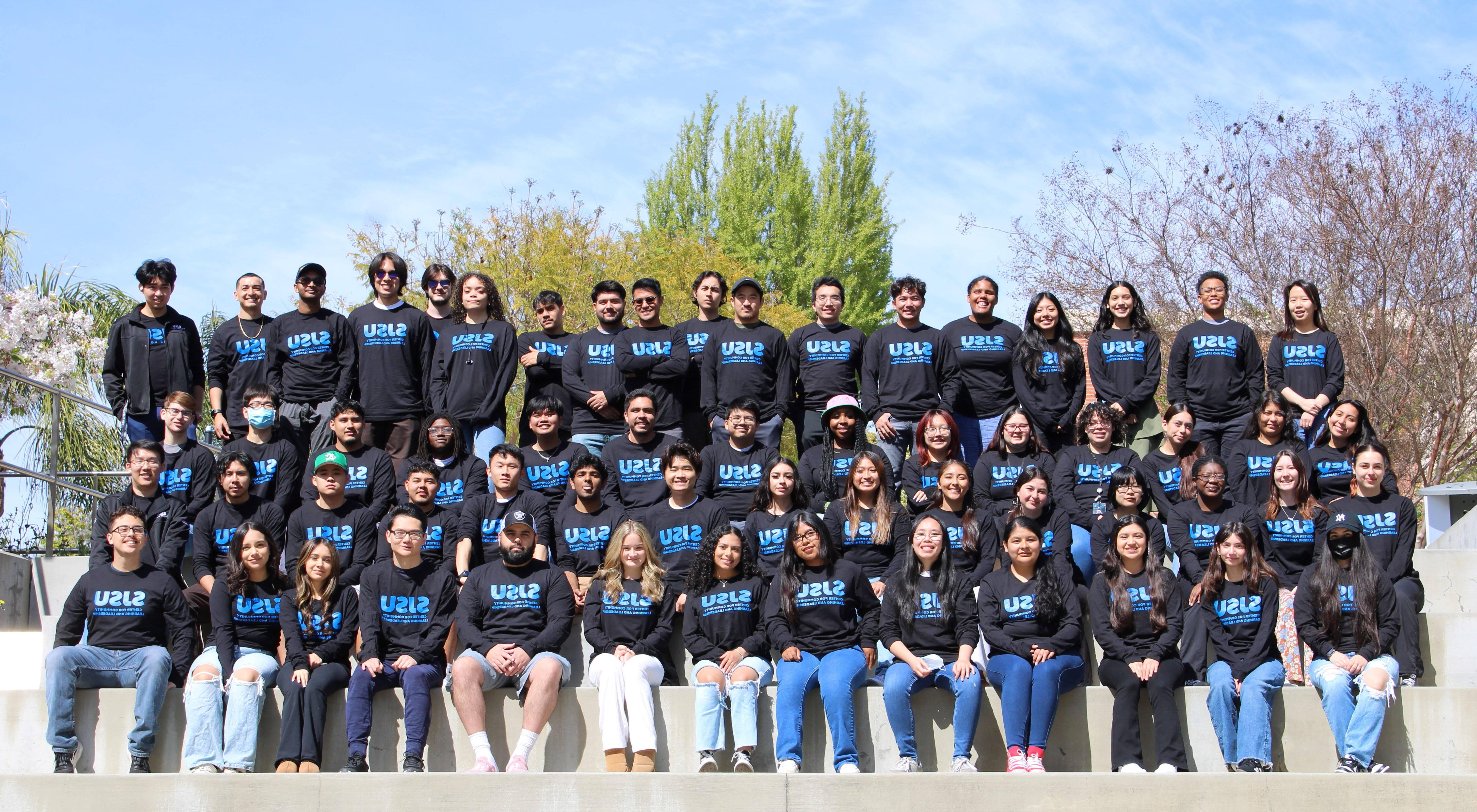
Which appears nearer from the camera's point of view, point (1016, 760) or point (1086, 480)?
point (1016, 760)

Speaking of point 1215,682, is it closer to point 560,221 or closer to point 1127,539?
point 1127,539

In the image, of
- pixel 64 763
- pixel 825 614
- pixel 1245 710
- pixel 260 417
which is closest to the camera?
pixel 1245 710

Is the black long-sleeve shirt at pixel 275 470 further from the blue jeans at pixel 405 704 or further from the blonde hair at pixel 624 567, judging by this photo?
the blonde hair at pixel 624 567

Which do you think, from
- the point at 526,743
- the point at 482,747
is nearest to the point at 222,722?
the point at 482,747

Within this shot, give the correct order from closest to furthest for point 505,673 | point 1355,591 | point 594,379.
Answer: point 505,673 < point 1355,591 < point 594,379

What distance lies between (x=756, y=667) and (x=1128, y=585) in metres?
2.22

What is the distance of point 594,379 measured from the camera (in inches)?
389

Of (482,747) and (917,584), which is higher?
(917,584)

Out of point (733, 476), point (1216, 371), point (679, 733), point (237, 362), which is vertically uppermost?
point (237, 362)

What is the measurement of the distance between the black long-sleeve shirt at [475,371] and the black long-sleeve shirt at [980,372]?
320 centimetres

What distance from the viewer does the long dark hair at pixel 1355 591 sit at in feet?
25.0

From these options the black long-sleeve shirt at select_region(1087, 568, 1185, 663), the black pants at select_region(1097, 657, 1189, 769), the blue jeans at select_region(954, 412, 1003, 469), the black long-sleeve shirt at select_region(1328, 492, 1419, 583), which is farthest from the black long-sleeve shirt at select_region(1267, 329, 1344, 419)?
the black pants at select_region(1097, 657, 1189, 769)

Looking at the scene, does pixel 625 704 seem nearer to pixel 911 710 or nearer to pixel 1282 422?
pixel 911 710

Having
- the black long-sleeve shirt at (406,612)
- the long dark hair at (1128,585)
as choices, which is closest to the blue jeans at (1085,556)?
the long dark hair at (1128,585)
